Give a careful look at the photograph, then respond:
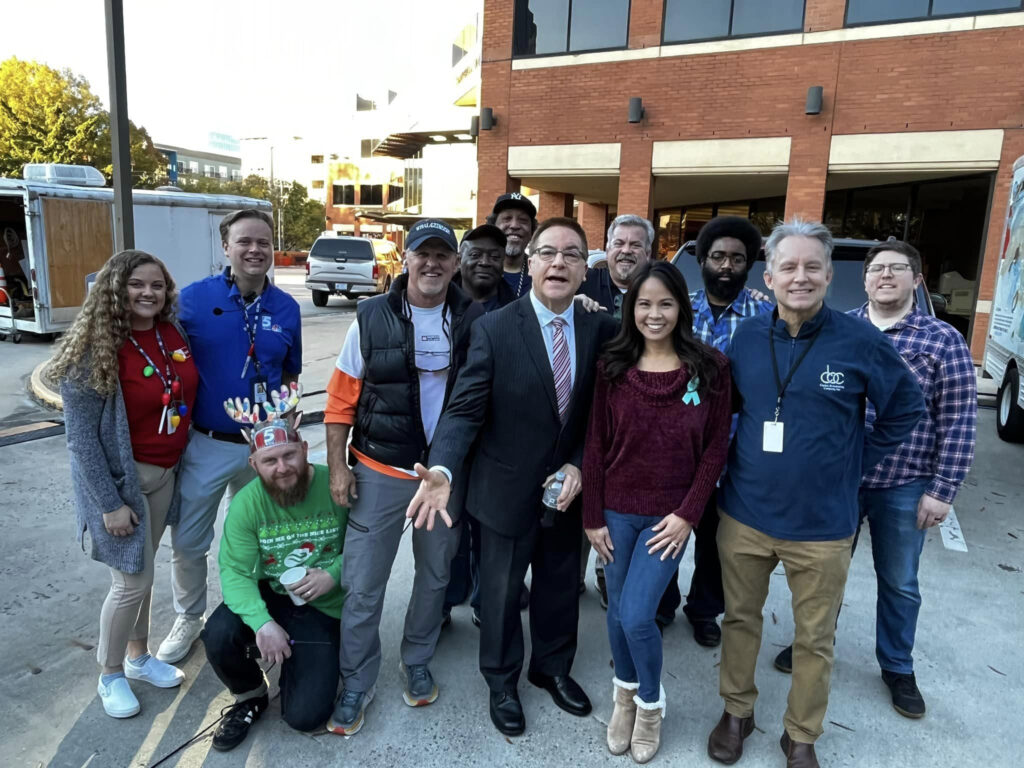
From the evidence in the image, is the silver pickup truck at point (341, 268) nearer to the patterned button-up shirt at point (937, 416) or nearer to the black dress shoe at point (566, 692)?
the black dress shoe at point (566, 692)

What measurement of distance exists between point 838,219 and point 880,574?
44.8ft

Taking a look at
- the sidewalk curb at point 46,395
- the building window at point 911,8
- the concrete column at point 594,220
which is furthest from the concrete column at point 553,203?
the sidewalk curb at point 46,395

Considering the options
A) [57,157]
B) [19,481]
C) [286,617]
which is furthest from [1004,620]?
[57,157]

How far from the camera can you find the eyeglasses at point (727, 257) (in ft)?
10.6

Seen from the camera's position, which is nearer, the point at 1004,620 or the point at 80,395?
the point at 80,395

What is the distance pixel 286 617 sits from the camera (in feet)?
9.21

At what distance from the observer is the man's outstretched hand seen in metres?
2.42

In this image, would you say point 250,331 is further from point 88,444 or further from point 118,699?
point 118,699

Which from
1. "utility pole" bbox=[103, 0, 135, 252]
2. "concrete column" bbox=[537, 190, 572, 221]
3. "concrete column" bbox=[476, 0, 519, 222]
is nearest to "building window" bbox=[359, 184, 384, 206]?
"concrete column" bbox=[537, 190, 572, 221]

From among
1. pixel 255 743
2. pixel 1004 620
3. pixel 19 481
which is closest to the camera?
pixel 255 743

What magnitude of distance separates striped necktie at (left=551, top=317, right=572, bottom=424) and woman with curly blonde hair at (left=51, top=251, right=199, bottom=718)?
1.55 meters

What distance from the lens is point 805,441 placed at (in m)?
2.38

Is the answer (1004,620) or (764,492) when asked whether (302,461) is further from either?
(1004,620)

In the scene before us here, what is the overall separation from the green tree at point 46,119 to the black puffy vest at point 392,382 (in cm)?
2969
